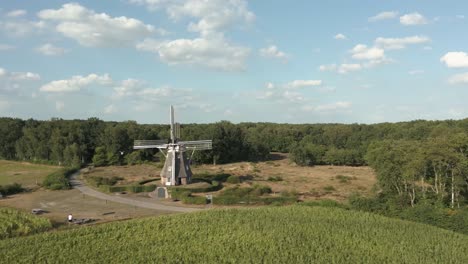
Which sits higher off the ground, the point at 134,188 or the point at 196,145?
the point at 196,145

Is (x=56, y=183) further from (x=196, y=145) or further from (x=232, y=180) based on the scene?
(x=232, y=180)

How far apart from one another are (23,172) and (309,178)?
218 feet

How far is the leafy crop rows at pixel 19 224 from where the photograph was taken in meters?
35.0

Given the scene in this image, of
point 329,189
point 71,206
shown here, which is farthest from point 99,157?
point 329,189

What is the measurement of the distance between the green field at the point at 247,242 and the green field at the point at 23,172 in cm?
4522

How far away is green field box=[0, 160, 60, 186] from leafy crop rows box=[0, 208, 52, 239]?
31.8 metres

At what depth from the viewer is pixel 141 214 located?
1747 inches

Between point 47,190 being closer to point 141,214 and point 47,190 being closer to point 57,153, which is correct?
point 141,214

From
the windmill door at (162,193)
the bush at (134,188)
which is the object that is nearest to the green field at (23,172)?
the bush at (134,188)

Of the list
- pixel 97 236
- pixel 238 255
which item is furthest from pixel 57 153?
pixel 238 255

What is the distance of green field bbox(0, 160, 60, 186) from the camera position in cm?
7479

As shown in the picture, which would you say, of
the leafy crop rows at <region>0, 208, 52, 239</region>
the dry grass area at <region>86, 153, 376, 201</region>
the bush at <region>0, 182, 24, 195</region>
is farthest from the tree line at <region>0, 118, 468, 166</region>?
the leafy crop rows at <region>0, 208, 52, 239</region>

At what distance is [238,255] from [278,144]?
106m

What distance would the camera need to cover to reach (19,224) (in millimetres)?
36938
